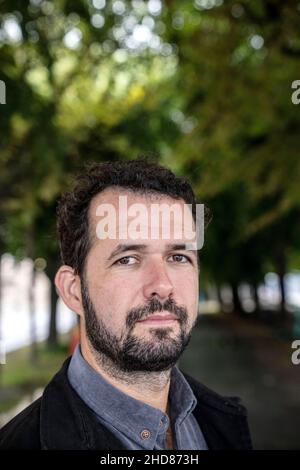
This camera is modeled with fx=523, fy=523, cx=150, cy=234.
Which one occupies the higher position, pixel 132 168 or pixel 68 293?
pixel 132 168

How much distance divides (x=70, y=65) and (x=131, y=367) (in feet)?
14.6

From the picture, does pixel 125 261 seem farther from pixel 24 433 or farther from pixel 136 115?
pixel 136 115

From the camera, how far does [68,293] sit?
1534 millimetres

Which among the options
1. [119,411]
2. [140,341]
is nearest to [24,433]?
[119,411]

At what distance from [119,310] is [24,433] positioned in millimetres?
424

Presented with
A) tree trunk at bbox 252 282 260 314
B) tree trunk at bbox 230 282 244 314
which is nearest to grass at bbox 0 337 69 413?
tree trunk at bbox 252 282 260 314

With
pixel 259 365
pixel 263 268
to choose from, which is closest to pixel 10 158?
pixel 259 365

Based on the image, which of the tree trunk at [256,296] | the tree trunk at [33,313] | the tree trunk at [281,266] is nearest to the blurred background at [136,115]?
the tree trunk at [33,313]

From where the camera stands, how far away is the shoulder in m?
1.41

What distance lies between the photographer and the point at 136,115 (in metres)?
5.79

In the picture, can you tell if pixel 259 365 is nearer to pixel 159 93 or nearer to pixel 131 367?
pixel 159 93

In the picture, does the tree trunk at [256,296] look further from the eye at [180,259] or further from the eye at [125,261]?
the eye at [125,261]

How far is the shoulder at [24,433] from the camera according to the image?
1.41 m

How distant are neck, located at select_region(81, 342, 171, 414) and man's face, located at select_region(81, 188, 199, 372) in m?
0.04
